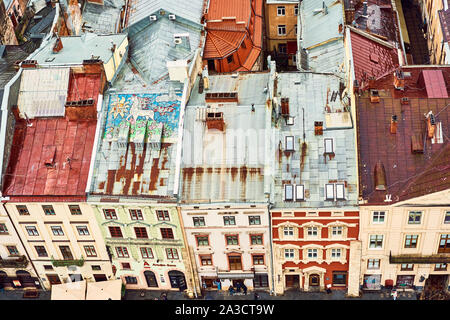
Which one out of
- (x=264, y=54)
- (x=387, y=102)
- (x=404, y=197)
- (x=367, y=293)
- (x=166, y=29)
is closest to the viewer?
(x=404, y=197)

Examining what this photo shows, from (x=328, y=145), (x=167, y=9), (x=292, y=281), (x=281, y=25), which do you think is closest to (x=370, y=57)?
(x=328, y=145)

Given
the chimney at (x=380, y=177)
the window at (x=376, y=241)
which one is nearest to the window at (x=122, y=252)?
the window at (x=376, y=241)

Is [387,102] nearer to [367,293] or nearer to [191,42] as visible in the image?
[367,293]

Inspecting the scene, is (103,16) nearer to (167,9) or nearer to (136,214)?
(167,9)

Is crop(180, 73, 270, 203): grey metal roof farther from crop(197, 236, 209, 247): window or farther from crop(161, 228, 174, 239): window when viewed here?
crop(197, 236, 209, 247): window

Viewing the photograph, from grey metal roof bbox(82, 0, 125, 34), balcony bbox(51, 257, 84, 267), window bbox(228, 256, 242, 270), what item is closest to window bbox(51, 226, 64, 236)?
balcony bbox(51, 257, 84, 267)

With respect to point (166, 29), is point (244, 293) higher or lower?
lower

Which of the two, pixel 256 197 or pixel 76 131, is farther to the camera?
pixel 76 131

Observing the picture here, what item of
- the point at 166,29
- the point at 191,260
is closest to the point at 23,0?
the point at 166,29
